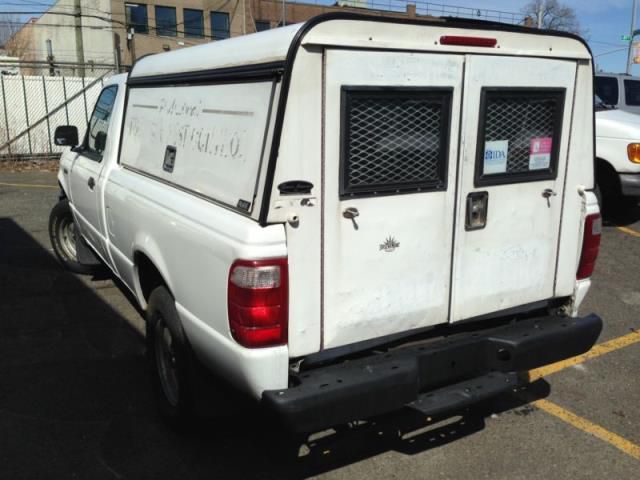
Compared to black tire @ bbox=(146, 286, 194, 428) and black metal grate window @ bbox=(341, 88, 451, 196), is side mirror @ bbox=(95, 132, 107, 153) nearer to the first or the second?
black tire @ bbox=(146, 286, 194, 428)

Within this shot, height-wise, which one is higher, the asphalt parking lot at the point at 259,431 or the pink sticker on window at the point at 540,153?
the pink sticker on window at the point at 540,153

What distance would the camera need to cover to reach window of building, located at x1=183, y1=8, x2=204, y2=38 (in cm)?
4806

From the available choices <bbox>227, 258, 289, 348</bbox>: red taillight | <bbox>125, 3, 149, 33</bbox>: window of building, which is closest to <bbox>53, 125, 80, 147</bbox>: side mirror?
<bbox>227, 258, 289, 348</bbox>: red taillight

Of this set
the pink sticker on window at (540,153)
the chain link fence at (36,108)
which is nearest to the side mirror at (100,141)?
the pink sticker on window at (540,153)

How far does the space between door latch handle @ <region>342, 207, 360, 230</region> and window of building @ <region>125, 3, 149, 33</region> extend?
4665 centimetres

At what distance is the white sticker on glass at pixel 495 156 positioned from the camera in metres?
3.01

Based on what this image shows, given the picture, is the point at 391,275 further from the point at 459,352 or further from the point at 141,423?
the point at 141,423

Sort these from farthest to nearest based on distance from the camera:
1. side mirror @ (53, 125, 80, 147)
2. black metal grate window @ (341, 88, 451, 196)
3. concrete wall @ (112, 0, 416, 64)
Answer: concrete wall @ (112, 0, 416, 64)
side mirror @ (53, 125, 80, 147)
black metal grate window @ (341, 88, 451, 196)

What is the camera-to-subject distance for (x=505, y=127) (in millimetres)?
3072

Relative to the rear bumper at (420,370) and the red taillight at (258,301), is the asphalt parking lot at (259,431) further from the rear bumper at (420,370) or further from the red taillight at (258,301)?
the red taillight at (258,301)

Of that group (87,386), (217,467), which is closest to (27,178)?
(87,386)

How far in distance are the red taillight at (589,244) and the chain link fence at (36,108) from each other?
14.4m

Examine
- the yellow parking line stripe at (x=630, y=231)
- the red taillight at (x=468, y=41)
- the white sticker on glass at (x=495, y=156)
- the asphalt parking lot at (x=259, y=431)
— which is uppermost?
the red taillight at (x=468, y=41)

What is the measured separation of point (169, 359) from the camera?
3.46 m
